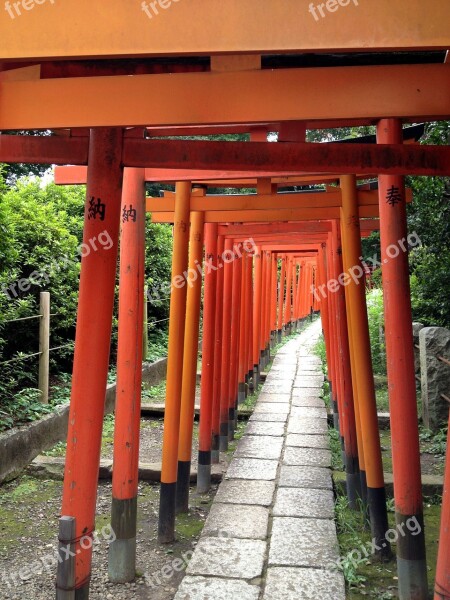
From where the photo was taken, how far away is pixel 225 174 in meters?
4.36

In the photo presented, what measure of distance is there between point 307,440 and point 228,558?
10.7 feet

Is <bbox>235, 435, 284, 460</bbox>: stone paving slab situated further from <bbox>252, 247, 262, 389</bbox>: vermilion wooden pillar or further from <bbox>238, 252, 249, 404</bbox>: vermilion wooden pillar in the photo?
<bbox>252, 247, 262, 389</bbox>: vermilion wooden pillar

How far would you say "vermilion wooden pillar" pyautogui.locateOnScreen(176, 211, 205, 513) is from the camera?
15.9 feet

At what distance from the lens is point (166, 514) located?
4348mm

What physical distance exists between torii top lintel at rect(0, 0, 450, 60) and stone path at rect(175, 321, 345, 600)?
115 inches

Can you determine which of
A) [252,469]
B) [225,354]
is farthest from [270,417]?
[252,469]

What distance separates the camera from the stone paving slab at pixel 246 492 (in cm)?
496

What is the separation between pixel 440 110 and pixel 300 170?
62cm

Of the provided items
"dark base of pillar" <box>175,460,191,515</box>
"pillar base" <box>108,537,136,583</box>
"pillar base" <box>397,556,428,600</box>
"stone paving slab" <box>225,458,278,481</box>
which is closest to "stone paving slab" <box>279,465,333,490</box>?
"stone paving slab" <box>225,458,278,481</box>

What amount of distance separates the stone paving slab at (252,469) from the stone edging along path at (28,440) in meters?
1.91

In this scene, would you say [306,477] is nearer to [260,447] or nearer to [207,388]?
[260,447]

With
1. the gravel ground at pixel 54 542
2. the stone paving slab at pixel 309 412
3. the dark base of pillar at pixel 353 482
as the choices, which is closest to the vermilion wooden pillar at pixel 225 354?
the gravel ground at pixel 54 542

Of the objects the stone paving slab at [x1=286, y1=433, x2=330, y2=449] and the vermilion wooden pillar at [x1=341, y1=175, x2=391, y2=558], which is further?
the stone paving slab at [x1=286, y1=433, x2=330, y2=449]

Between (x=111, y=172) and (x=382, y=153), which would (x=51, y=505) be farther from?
(x=382, y=153)
